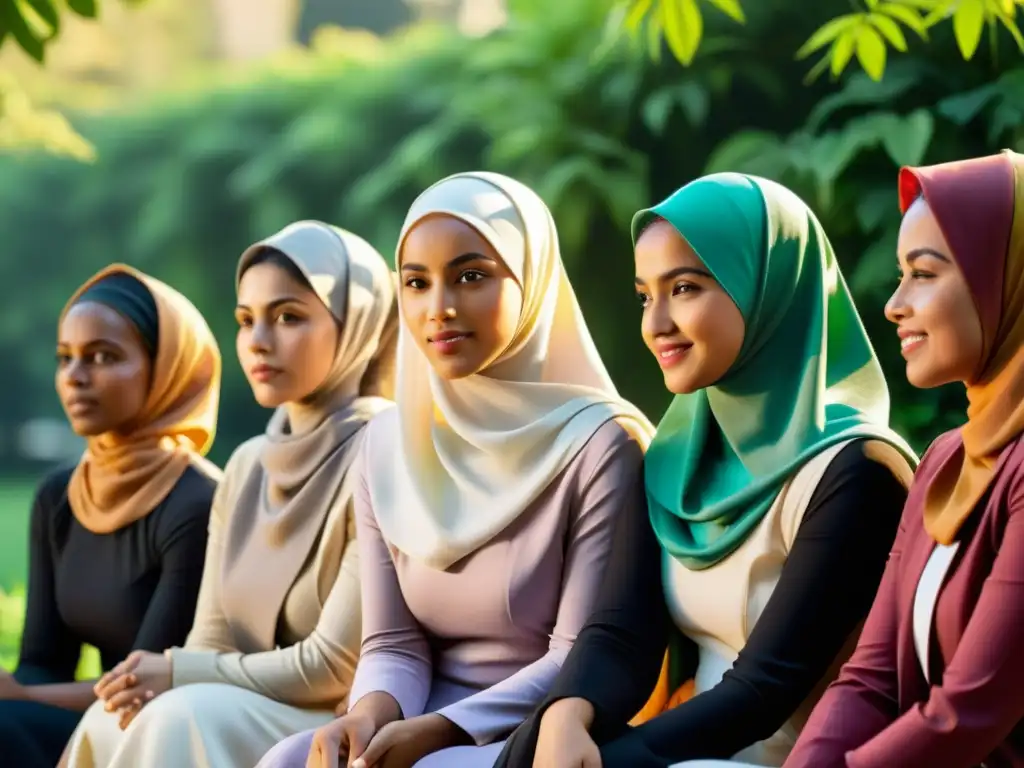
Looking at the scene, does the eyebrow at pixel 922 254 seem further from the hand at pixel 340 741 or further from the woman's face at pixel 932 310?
the hand at pixel 340 741

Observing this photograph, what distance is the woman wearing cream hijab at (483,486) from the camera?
8.44 ft

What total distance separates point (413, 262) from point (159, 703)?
0.92 m

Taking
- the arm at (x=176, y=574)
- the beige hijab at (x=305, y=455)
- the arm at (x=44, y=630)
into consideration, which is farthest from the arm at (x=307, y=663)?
the arm at (x=44, y=630)

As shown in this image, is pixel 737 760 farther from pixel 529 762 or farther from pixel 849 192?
pixel 849 192

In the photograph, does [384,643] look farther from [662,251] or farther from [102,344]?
[102,344]

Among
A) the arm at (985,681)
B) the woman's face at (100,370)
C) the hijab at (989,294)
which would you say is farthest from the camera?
the woman's face at (100,370)

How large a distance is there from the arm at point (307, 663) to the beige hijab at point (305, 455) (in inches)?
5.2

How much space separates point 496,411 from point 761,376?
52 cm

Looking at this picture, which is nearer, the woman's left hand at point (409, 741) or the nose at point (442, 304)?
the woman's left hand at point (409, 741)

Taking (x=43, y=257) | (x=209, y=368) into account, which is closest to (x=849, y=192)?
(x=209, y=368)

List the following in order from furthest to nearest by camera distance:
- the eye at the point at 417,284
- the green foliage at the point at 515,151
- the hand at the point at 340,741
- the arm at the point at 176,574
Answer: the green foliage at the point at 515,151 → the arm at the point at 176,574 → the eye at the point at 417,284 → the hand at the point at 340,741

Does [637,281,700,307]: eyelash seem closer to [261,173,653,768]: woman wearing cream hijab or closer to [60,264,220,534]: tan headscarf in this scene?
[261,173,653,768]: woman wearing cream hijab

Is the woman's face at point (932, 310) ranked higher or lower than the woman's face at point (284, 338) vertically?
lower

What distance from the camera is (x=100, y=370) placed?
3.42m
